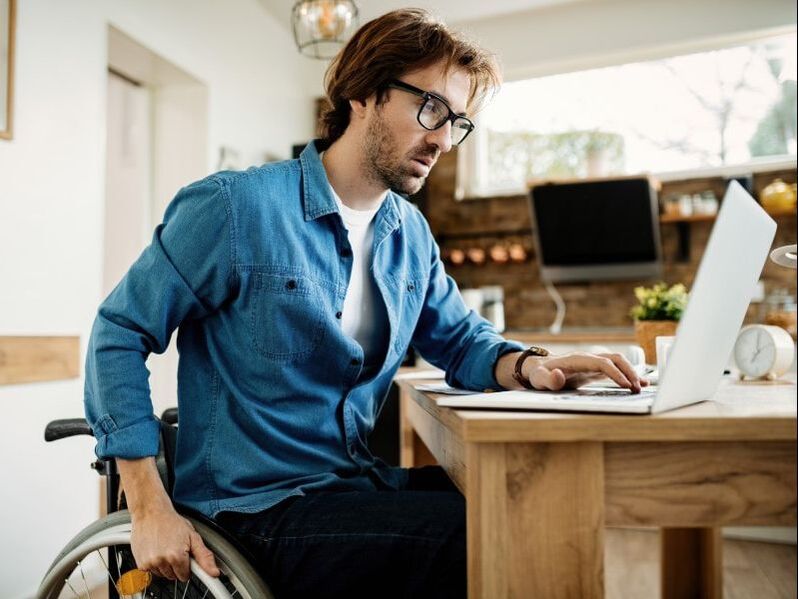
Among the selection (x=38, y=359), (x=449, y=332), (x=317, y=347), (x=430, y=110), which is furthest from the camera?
(x=38, y=359)

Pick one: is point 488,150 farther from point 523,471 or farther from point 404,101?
point 523,471

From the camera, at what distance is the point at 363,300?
1277mm

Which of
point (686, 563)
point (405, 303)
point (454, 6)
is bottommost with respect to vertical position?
point (686, 563)

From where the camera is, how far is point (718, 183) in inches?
161

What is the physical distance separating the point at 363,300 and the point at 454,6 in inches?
141

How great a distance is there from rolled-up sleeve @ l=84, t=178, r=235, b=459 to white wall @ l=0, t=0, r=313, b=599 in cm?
162

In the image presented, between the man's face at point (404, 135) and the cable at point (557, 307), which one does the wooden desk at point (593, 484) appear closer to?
the man's face at point (404, 135)

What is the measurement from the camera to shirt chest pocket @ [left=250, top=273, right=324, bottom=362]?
1.12m

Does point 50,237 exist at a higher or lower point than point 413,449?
higher

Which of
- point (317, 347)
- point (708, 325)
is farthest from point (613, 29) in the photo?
point (708, 325)

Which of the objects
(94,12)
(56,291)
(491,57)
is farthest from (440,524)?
(94,12)

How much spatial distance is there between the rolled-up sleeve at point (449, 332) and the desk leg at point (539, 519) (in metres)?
0.56

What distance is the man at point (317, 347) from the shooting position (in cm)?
97

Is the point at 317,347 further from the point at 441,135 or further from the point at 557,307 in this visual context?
the point at 557,307
